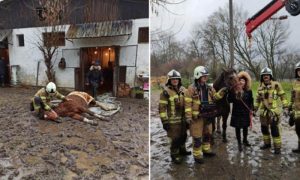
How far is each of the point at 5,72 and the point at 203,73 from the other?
7.44 feet

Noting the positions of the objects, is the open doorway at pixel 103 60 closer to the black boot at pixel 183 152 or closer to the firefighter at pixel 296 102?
the black boot at pixel 183 152

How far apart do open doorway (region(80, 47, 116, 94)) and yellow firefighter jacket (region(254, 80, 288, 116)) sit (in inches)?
61.1

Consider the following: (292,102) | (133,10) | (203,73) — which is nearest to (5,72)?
(133,10)

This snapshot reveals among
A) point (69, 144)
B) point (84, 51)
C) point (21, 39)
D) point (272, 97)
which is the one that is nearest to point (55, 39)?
point (84, 51)

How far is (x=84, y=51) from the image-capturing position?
3.21 m

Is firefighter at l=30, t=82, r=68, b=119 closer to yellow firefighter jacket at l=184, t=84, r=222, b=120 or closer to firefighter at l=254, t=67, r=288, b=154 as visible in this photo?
yellow firefighter jacket at l=184, t=84, r=222, b=120

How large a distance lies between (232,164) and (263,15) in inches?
58.0

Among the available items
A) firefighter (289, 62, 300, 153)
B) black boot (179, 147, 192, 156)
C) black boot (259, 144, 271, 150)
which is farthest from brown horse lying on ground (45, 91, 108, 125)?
firefighter (289, 62, 300, 153)

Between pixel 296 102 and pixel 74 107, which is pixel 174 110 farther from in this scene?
pixel 74 107

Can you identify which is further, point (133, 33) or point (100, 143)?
point (133, 33)

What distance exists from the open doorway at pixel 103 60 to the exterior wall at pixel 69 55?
67mm

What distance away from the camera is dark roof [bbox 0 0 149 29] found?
3.01 metres

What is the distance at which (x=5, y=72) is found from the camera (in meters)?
3.29

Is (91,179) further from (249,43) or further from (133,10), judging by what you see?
(249,43)
